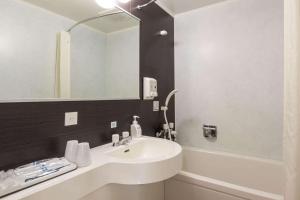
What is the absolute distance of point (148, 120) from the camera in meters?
1.83

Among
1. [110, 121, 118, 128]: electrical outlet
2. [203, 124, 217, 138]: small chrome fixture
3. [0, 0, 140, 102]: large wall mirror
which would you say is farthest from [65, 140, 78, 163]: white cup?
[203, 124, 217, 138]: small chrome fixture

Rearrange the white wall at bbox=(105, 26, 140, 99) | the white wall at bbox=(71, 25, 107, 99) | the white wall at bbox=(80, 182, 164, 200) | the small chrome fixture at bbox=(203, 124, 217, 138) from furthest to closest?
the small chrome fixture at bbox=(203, 124, 217, 138)
the white wall at bbox=(105, 26, 140, 99)
the white wall at bbox=(71, 25, 107, 99)
the white wall at bbox=(80, 182, 164, 200)

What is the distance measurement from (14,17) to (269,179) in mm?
2267

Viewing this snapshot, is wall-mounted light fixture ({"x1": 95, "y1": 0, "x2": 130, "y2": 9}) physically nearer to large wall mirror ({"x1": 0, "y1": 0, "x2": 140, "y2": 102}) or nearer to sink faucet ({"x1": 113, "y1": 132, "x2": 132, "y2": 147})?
large wall mirror ({"x1": 0, "y1": 0, "x2": 140, "y2": 102})

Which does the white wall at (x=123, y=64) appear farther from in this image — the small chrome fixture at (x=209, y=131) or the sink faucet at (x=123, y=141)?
the small chrome fixture at (x=209, y=131)

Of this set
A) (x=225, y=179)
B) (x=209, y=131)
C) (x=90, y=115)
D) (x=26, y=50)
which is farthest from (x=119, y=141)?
(x=225, y=179)

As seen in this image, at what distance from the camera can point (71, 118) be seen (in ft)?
3.71

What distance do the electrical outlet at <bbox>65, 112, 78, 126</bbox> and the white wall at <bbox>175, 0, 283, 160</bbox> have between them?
141 centimetres

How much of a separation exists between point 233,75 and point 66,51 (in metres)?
1.62

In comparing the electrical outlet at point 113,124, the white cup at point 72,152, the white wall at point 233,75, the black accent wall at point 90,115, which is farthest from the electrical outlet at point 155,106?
the white cup at point 72,152

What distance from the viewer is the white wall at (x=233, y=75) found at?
1.73m

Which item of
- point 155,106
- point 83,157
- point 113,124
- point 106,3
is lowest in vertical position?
point 83,157

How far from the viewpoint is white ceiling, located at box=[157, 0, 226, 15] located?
1.98 metres

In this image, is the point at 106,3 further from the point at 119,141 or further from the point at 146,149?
the point at 146,149
